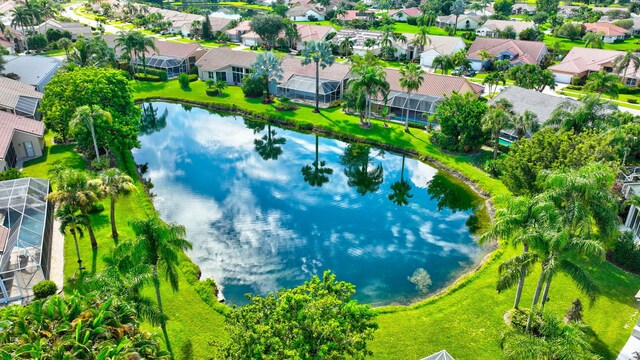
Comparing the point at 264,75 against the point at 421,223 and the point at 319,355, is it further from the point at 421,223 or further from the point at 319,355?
the point at 319,355

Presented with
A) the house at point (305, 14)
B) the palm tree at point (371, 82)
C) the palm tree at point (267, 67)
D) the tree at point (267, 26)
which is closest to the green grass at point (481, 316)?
the palm tree at point (371, 82)

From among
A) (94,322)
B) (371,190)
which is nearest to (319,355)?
(94,322)

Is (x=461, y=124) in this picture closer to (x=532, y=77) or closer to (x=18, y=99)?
(x=532, y=77)

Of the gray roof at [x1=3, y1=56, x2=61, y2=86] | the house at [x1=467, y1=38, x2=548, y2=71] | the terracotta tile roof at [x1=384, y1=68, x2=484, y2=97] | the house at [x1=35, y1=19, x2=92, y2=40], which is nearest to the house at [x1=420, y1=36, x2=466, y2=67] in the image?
the house at [x1=467, y1=38, x2=548, y2=71]

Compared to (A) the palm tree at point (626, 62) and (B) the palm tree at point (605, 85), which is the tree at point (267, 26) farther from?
(A) the palm tree at point (626, 62)

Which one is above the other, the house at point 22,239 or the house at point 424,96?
the house at point 424,96

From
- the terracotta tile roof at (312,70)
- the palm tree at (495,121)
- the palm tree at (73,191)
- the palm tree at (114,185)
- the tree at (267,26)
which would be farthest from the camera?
the tree at (267,26)
